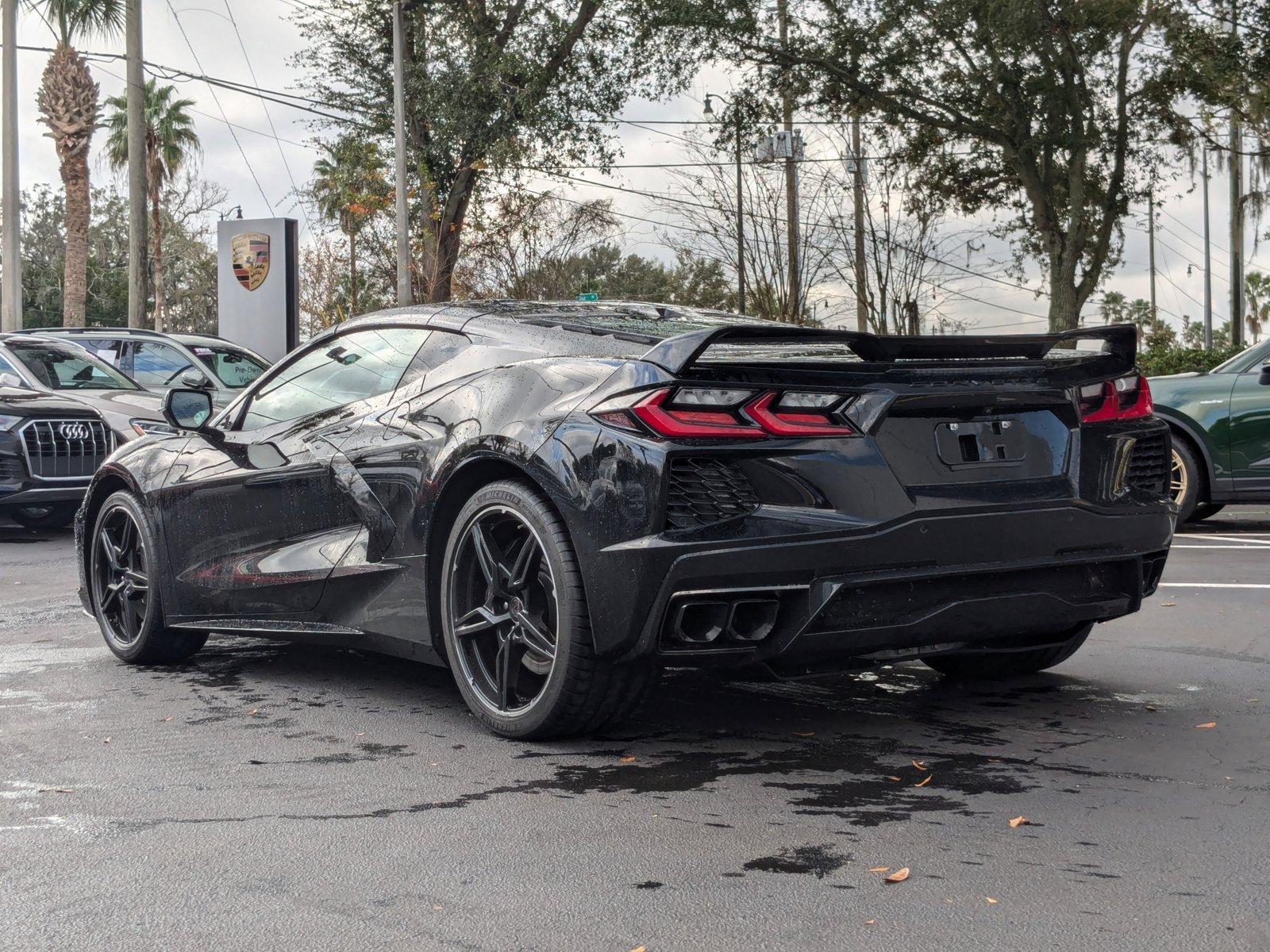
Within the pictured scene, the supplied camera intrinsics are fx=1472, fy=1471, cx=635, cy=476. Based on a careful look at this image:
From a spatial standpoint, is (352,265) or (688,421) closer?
(688,421)

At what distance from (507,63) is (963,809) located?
78.6ft

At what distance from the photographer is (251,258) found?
2569cm

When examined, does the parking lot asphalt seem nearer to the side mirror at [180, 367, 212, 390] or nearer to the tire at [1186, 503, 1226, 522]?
the tire at [1186, 503, 1226, 522]

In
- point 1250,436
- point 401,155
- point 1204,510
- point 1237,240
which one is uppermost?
point 401,155

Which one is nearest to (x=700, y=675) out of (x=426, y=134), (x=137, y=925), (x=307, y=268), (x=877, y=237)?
(x=137, y=925)

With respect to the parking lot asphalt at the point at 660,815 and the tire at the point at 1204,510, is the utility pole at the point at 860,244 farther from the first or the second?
the parking lot asphalt at the point at 660,815

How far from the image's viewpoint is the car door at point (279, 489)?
5066 millimetres

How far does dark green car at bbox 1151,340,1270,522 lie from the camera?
10500 mm

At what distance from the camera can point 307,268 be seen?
129ft

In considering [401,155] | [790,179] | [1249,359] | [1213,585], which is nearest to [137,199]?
[401,155]

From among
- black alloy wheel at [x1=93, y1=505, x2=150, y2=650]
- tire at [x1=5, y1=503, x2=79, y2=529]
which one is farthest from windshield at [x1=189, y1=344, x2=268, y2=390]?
black alloy wheel at [x1=93, y1=505, x2=150, y2=650]

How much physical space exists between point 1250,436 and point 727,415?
25.6 feet

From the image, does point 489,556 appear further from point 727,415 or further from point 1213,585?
point 1213,585

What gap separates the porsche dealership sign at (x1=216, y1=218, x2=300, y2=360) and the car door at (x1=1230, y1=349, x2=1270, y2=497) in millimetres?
18046
